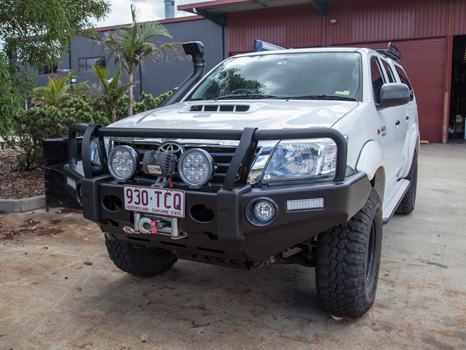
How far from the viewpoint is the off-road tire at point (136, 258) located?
10.3 ft

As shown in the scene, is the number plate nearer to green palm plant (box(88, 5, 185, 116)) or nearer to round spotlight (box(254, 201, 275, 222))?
round spotlight (box(254, 201, 275, 222))

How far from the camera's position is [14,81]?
6246mm

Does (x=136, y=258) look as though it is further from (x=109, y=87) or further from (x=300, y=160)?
(x=109, y=87)

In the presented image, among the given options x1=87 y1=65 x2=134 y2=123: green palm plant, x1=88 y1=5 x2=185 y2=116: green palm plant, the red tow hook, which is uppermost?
x1=88 y1=5 x2=185 y2=116: green palm plant

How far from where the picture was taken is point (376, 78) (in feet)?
11.6

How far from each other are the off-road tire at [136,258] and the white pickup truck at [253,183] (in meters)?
0.02

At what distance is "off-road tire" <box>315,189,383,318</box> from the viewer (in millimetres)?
2381

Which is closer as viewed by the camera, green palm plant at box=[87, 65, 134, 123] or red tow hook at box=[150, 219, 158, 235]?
red tow hook at box=[150, 219, 158, 235]

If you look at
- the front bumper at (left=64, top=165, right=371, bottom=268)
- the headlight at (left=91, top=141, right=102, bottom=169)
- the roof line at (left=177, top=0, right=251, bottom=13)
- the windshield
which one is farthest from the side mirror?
the roof line at (left=177, top=0, right=251, bottom=13)

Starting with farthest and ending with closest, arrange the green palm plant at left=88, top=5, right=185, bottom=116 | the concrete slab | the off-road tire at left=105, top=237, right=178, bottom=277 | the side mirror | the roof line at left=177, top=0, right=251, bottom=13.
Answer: the roof line at left=177, top=0, right=251, bottom=13 → the green palm plant at left=88, top=5, right=185, bottom=116 → the off-road tire at left=105, top=237, right=178, bottom=277 → the side mirror → the concrete slab

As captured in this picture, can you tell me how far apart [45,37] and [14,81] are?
0.81 meters

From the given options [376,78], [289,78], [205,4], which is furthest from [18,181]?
[205,4]

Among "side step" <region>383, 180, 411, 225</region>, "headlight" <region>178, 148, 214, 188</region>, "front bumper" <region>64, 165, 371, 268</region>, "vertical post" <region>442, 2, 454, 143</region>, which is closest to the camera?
"front bumper" <region>64, 165, 371, 268</region>

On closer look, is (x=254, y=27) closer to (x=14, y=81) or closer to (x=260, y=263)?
(x=14, y=81)
